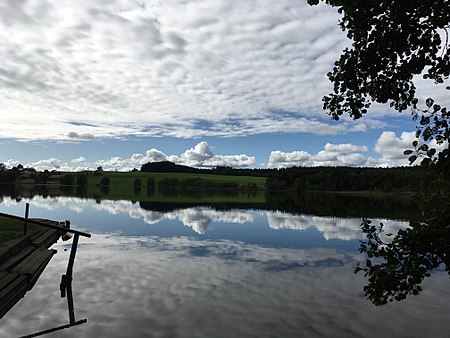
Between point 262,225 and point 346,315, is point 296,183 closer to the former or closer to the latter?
point 262,225

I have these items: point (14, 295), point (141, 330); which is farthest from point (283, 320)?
point (14, 295)

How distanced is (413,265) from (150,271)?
18.2 meters

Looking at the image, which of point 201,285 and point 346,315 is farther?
point 201,285

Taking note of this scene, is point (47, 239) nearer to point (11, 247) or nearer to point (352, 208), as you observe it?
point (11, 247)

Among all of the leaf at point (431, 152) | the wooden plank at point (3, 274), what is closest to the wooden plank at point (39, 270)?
the wooden plank at point (3, 274)

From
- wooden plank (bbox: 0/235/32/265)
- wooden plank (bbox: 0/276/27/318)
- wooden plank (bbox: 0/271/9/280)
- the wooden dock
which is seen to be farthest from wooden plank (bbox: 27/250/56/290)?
wooden plank (bbox: 0/235/32/265)

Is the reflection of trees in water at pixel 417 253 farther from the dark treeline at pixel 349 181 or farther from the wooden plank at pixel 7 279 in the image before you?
the dark treeline at pixel 349 181

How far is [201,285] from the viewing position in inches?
730

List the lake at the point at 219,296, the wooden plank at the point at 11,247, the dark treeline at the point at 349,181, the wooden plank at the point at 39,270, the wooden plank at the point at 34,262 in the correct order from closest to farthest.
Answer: the lake at the point at 219,296 → the wooden plank at the point at 39,270 → the wooden plank at the point at 34,262 → the wooden plank at the point at 11,247 → the dark treeline at the point at 349,181

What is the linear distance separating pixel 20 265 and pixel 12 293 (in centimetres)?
508

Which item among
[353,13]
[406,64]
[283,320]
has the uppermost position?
[353,13]

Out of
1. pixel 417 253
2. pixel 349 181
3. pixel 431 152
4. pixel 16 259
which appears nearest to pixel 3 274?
pixel 16 259

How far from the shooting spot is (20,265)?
19750mm

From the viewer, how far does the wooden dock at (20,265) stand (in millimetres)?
14949
